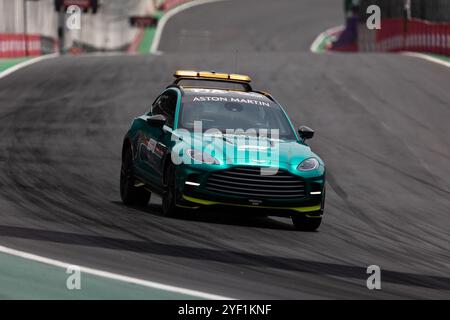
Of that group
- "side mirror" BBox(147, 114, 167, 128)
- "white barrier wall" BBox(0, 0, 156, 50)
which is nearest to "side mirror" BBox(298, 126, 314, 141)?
"side mirror" BBox(147, 114, 167, 128)

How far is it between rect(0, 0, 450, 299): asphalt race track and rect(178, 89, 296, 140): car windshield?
0.46 meters

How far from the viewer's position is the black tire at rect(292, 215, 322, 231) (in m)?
13.6

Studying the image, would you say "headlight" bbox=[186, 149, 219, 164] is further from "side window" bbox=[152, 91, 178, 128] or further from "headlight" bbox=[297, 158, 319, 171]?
"side window" bbox=[152, 91, 178, 128]

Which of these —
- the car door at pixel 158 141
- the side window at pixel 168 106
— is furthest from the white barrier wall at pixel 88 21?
the car door at pixel 158 141

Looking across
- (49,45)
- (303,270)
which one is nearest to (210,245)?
(303,270)

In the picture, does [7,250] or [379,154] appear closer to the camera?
[7,250]

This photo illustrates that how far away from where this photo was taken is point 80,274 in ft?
30.0

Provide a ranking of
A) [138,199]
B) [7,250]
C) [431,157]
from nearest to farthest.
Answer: [7,250] < [138,199] < [431,157]

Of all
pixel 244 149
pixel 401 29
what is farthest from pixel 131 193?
pixel 401 29

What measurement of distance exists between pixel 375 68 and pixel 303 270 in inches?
936

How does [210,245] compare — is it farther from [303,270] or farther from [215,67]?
[215,67]

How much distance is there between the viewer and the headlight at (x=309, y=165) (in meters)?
13.4

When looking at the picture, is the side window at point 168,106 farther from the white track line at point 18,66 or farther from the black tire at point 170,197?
the white track line at point 18,66

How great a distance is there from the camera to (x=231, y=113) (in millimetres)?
14414
